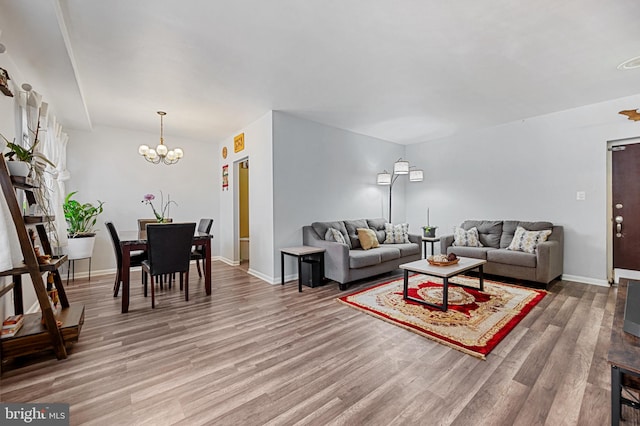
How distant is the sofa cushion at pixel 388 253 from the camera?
4.24 meters

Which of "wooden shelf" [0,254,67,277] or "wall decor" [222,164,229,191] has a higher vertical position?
"wall decor" [222,164,229,191]

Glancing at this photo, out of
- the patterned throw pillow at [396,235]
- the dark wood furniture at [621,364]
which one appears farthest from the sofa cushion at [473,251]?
the dark wood furniture at [621,364]

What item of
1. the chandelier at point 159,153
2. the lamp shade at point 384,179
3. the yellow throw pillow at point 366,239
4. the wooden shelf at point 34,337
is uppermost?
the chandelier at point 159,153

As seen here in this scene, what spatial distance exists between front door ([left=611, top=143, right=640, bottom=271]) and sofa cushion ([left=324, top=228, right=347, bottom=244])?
385cm

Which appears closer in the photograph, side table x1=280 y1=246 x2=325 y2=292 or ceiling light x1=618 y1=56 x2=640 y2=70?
ceiling light x1=618 y1=56 x2=640 y2=70

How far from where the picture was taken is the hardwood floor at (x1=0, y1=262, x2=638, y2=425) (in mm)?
1530

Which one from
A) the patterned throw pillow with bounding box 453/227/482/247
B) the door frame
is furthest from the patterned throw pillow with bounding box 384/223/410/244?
the door frame

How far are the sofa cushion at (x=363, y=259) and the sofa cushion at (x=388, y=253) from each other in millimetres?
65

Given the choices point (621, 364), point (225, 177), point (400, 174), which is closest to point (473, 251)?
point (400, 174)

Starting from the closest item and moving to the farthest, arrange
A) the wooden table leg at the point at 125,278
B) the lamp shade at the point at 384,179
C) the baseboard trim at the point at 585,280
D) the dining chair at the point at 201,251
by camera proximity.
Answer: the wooden table leg at the point at 125,278 < the baseboard trim at the point at 585,280 < the dining chair at the point at 201,251 < the lamp shade at the point at 384,179

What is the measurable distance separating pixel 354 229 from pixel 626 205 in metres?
3.79

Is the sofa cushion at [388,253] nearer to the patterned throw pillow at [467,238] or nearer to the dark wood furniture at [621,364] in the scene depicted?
the patterned throw pillow at [467,238]

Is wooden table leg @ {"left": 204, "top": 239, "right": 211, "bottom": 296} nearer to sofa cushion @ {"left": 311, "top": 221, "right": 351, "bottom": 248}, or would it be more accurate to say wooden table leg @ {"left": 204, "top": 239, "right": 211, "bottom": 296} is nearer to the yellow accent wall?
sofa cushion @ {"left": 311, "top": 221, "right": 351, "bottom": 248}

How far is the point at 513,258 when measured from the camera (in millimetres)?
3945
